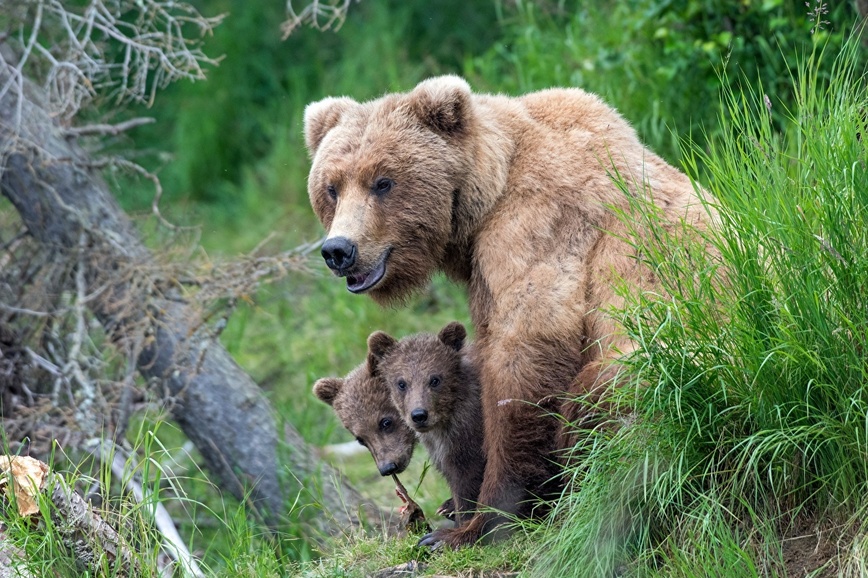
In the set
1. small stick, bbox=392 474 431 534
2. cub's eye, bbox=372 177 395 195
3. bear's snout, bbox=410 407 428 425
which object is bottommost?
small stick, bbox=392 474 431 534

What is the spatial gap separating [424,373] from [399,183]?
90 centimetres

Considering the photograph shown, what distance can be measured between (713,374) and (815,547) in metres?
0.66

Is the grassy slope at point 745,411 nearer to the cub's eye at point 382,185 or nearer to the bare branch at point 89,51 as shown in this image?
the cub's eye at point 382,185

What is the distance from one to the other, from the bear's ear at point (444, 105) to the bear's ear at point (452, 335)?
956mm

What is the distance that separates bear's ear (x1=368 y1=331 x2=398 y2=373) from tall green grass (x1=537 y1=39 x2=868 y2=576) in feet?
5.16

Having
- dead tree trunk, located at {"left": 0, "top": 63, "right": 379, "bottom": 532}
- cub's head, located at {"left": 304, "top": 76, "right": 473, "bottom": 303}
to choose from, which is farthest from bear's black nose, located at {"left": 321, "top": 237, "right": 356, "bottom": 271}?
dead tree trunk, located at {"left": 0, "top": 63, "right": 379, "bottom": 532}

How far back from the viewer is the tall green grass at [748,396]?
11.5 ft

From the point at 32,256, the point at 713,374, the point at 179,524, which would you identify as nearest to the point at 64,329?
the point at 32,256

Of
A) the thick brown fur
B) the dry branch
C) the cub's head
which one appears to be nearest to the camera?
the dry branch

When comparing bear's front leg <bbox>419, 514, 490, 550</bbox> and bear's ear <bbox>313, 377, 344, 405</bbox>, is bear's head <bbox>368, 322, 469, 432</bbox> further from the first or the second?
bear's front leg <bbox>419, 514, 490, 550</bbox>

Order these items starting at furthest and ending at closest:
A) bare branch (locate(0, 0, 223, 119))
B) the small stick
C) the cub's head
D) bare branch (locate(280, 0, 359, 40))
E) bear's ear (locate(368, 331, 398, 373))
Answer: bare branch (locate(0, 0, 223, 119))
bare branch (locate(280, 0, 359, 40))
bear's ear (locate(368, 331, 398, 373))
the small stick
the cub's head

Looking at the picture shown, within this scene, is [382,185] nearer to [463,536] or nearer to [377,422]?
[377,422]

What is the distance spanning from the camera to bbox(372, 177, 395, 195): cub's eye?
4586 mm

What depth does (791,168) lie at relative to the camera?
13.4 ft
